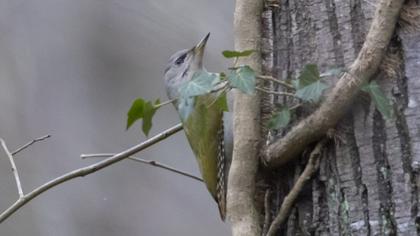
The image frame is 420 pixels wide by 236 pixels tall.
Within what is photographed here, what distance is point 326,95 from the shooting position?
1.96m

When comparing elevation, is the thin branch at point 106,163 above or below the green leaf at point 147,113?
below

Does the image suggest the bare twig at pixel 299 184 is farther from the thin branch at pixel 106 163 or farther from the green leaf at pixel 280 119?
the thin branch at pixel 106 163

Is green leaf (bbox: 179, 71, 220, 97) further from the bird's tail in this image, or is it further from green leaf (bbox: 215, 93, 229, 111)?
the bird's tail

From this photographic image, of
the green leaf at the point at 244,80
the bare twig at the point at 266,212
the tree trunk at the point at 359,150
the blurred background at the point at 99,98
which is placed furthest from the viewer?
the blurred background at the point at 99,98

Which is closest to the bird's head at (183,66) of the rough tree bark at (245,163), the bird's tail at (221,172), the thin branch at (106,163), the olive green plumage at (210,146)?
the olive green plumage at (210,146)

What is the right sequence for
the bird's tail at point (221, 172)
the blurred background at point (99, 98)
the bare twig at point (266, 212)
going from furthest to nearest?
the blurred background at point (99, 98), the bird's tail at point (221, 172), the bare twig at point (266, 212)

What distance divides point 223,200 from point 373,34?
123 centimetres

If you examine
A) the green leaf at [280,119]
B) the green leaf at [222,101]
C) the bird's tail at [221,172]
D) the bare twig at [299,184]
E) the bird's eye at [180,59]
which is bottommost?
the bird's tail at [221,172]

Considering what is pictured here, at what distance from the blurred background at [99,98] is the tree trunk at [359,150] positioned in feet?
10.6

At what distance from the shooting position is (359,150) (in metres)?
1.91

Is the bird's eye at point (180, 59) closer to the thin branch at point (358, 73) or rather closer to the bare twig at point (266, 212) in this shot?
the bare twig at point (266, 212)

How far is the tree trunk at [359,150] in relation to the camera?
1831mm

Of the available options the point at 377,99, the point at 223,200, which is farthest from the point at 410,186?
the point at 223,200

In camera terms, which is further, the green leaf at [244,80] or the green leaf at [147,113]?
the green leaf at [147,113]
